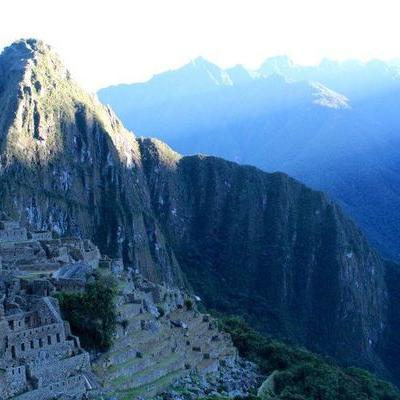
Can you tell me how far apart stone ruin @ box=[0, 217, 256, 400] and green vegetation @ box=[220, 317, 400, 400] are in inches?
149

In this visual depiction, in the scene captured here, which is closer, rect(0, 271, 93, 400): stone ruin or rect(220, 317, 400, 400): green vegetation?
rect(0, 271, 93, 400): stone ruin

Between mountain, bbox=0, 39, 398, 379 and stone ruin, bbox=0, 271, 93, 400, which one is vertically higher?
stone ruin, bbox=0, 271, 93, 400

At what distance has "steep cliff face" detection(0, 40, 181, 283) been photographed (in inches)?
Result: 6093

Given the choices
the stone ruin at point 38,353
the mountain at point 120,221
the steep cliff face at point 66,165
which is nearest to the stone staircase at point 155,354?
→ the stone ruin at point 38,353

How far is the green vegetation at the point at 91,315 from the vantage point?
34281 mm

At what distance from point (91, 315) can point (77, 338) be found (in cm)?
221

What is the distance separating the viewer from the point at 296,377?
5719 centimetres

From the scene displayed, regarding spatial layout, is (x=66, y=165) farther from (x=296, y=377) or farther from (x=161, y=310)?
(x=161, y=310)

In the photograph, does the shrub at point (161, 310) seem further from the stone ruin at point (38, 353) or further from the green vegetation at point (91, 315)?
the stone ruin at point (38, 353)

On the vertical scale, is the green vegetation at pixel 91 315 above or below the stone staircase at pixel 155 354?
above

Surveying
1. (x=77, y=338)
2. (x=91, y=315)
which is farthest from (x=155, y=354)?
(x=77, y=338)

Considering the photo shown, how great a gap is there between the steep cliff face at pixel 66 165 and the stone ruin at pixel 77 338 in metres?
93.9

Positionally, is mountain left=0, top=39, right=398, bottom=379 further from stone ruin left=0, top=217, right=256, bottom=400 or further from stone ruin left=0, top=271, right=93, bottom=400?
stone ruin left=0, top=271, right=93, bottom=400

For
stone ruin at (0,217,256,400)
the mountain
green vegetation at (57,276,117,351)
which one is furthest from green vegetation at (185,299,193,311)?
the mountain
